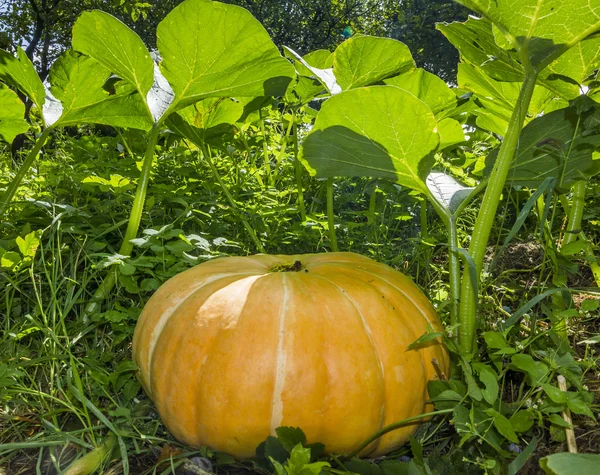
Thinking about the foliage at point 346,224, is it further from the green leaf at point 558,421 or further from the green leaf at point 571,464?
the green leaf at point 571,464

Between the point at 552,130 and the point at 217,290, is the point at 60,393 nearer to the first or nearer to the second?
the point at 217,290

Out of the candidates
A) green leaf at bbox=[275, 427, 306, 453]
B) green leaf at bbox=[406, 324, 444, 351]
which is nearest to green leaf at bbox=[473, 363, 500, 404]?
green leaf at bbox=[406, 324, 444, 351]

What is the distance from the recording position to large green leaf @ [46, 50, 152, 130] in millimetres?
1698

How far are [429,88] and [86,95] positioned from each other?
1.06 meters

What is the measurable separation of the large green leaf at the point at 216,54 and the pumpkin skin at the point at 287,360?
60 centimetres

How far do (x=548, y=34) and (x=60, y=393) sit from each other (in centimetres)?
137

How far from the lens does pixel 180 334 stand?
4.14ft

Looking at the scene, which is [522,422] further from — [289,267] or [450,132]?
[450,132]

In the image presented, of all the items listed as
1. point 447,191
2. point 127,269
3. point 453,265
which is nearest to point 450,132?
point 447,191

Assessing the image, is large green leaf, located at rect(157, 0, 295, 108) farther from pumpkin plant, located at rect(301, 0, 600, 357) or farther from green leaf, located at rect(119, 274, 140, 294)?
green leaf, located at rect(119, 274, 140, 294)

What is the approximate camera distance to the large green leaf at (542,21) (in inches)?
43.2

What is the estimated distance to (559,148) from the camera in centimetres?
144

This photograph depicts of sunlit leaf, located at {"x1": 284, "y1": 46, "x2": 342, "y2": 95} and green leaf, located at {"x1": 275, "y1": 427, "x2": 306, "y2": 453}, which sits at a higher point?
sunlit leaf, located at {"x1": 284, "y1": 46, "x2": 342, "y2": 95}

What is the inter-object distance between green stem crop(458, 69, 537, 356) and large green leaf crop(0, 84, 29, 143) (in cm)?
145
